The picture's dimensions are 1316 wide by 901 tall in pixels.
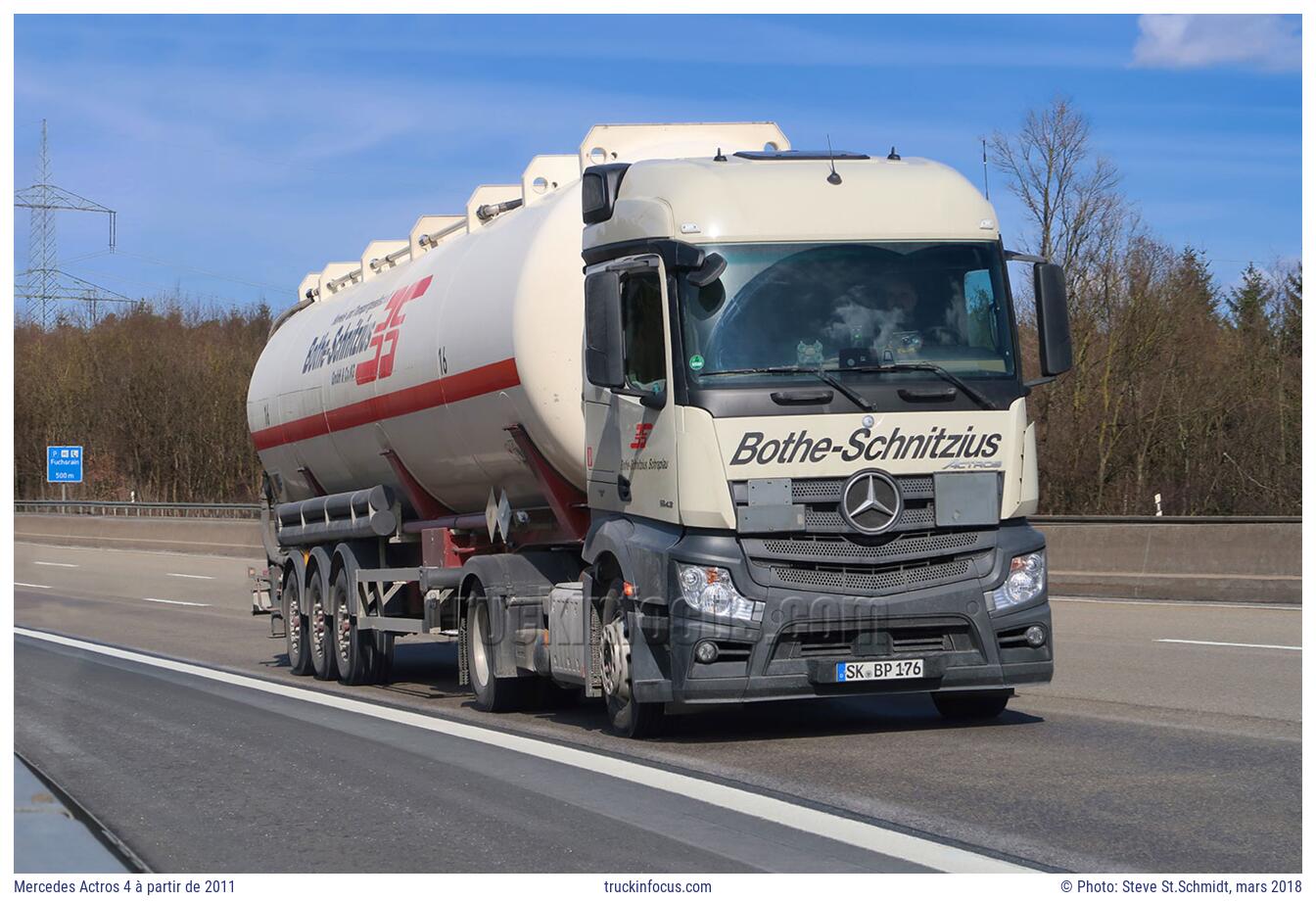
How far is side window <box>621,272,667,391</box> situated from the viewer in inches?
393

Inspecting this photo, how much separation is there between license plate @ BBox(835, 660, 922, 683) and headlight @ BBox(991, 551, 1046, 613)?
2.01 feet

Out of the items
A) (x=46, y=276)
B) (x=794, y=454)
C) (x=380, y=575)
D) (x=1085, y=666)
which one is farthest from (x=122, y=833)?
(x=46, y=276)

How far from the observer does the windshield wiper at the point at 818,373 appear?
9680 millimetres

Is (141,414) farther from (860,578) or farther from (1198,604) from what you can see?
(860,578)

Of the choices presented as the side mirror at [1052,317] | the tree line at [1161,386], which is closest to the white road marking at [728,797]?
the side mirror at [1052,317]

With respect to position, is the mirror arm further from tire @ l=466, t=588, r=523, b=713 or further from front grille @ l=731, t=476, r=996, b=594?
tire @ l=466, t=588, r=523, b=713

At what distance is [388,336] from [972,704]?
6286mm

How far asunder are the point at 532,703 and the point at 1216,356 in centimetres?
2994

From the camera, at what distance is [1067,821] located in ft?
23.7

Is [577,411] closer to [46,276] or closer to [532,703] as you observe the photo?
[532,703]

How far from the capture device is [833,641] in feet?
32.2

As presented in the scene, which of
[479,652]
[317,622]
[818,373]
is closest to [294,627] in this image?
[317,622]

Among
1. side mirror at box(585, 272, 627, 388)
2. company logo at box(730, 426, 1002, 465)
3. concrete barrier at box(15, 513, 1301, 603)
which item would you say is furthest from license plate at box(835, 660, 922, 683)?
concrete barrier at box(15, 513, 1301, 603)

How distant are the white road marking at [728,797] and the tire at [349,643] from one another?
1804mm
